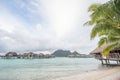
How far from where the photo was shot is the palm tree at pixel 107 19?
760 cm

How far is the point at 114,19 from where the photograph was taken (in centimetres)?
880

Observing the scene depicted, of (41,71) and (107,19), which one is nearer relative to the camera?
(107,19)

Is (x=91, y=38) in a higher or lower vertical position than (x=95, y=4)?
lower

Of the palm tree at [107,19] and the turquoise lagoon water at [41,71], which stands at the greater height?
the palm tree at [107,19]

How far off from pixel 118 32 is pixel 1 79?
14678mm

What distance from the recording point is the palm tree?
760cm

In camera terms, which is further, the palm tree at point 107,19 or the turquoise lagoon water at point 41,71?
A: the turquoise lagoon water at point 41,71

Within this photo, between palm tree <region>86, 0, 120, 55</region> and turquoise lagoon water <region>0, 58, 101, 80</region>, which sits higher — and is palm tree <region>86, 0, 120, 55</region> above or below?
above

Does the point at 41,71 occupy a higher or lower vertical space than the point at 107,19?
lower

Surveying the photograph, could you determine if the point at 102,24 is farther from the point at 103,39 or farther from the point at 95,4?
the point at 103,39

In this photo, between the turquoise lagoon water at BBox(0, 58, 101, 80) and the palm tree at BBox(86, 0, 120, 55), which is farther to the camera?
the turquoise lagoon water at BBox(0, 58, 101, 80)

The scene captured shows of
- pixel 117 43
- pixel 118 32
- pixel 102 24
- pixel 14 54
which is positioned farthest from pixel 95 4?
pixel 14 54

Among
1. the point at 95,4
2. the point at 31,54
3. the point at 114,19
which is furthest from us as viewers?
the point at 31,54

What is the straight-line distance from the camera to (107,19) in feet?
30.8
